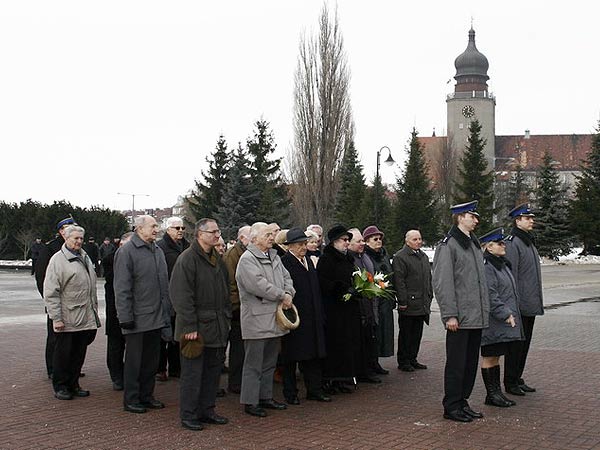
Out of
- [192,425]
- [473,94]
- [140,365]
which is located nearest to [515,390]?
[192,425]

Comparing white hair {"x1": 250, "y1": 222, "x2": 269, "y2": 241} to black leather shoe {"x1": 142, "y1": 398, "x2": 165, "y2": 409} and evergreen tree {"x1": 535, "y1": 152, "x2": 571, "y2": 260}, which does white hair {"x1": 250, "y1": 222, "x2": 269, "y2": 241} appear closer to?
black leather shoe {"x1": 142, "y1": 398, "x2": 165, "y2": 409}

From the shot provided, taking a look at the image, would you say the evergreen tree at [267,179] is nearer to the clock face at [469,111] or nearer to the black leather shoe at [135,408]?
the black leather shoe at [135,408]

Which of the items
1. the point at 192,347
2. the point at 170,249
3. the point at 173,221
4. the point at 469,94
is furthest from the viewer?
the point at 469,94

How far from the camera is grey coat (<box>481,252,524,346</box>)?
8109 mm

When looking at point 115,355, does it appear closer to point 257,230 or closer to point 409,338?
point 257,230

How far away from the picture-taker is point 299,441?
6.66m

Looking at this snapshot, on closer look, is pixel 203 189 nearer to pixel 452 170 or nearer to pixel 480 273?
pixel 452 170

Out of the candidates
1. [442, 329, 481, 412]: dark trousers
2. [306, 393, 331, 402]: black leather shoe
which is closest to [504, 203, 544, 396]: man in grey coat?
[442, 329, 481, 412]: dark trousers

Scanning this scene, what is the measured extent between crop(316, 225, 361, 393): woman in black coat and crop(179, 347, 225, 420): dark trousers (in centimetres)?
173

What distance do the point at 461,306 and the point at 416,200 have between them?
50.8 m

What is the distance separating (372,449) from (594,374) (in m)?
4.67

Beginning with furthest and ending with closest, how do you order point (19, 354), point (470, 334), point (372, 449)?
point (19, 354) < point (470, 334) < point (372, 449)

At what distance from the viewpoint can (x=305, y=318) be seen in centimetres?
844

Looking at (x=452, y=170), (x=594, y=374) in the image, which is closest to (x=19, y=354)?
(x=594, y=374)
